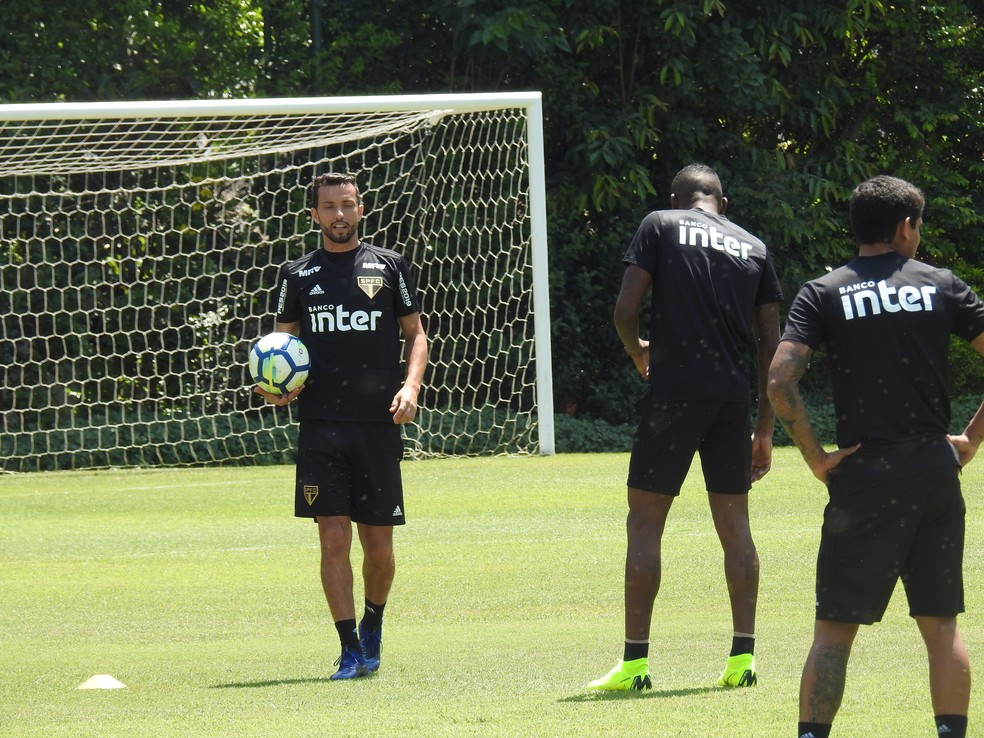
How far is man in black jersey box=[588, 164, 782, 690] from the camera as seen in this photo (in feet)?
19.1

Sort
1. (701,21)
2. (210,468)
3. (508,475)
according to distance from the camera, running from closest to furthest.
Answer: (508,475), (210,468), (701,21)

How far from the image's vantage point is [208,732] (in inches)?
198

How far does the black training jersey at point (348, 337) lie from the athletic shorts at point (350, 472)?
0.06 meters

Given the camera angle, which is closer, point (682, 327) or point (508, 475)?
point (682, 327)

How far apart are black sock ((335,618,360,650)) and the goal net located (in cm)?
973

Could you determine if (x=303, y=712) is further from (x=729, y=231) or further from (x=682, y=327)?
(x=729, y=231)

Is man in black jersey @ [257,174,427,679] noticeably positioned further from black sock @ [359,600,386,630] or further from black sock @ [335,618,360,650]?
black sock @ [335,618,360,650]

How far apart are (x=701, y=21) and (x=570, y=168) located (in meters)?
2.40

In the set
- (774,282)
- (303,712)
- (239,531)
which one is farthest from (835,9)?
(303,712)

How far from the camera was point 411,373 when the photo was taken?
668 cm

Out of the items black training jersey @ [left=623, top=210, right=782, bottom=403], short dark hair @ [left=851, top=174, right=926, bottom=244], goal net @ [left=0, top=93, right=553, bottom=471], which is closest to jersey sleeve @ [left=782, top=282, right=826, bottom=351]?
short dark hair @ [left=851, top=174, right=926, bottom=244]

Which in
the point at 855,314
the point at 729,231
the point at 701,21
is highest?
the point at 701,21

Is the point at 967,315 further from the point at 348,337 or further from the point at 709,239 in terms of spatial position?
the point at 348,337

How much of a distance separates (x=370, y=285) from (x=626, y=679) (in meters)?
2.03
